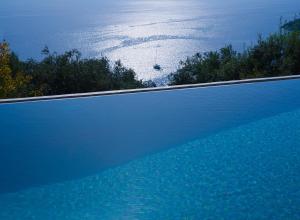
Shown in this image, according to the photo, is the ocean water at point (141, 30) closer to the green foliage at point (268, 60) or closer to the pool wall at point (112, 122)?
Answer: the green foliage at point (268, 60)

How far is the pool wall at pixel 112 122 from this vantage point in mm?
3379

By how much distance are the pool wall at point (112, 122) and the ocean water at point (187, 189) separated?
0.16 m

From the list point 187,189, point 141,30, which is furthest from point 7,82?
point 141,30

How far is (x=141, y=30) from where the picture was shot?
3862 cm

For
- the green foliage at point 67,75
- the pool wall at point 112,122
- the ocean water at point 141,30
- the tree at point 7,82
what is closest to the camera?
the pool wall at point 112,122

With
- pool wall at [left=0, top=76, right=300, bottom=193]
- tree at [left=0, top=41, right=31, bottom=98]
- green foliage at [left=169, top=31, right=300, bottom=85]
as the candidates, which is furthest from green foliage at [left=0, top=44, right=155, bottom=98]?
pool wall at [left=0, top=76, right=300, bottom=193]

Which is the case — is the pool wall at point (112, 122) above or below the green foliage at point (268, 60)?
below

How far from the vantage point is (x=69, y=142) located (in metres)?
3.72

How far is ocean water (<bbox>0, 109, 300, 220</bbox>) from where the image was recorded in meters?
2.67

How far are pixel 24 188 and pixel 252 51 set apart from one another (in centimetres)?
596

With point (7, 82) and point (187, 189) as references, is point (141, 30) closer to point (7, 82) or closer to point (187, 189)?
point (7, 82)

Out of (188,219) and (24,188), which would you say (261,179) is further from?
(24,188)

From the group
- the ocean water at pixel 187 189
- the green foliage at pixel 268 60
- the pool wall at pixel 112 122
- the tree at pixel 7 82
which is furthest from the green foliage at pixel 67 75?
the ocean water at pixel 187 189

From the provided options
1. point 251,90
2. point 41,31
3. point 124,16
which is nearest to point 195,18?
point 124,16
